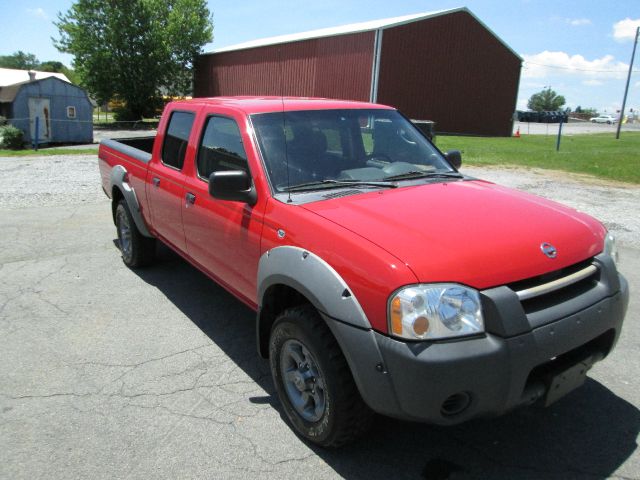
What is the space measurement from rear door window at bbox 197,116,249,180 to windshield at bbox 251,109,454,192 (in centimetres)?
19

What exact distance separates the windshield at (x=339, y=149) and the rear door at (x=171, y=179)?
1004mm

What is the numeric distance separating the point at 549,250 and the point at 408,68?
96.8ft

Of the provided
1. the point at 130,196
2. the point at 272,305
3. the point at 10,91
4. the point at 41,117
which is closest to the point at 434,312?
the point at 272,305

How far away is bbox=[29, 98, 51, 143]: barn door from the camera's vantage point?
2130 cm

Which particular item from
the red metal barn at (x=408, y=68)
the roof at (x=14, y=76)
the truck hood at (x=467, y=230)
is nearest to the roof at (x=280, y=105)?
the truck hood at (x=467, y=230)

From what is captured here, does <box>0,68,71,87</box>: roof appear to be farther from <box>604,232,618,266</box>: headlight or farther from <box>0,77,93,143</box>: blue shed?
<box>604,232,618,266</box>: headlight

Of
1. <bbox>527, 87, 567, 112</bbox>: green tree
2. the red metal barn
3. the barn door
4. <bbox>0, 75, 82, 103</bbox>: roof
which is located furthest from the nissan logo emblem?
<bbox>527, 87, 567, 112</bbox>: green tree

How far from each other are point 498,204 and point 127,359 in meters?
2.81

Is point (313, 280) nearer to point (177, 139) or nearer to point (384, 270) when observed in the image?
point (384, 270)

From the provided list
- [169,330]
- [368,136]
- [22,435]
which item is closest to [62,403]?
[22,435]

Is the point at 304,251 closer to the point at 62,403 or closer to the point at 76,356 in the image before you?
the point at 62,403

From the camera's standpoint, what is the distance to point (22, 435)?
2947mm

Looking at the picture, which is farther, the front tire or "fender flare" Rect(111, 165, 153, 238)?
"fender flare" Rect(111, 165, 153, 238)

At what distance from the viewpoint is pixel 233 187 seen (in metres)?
3.14
